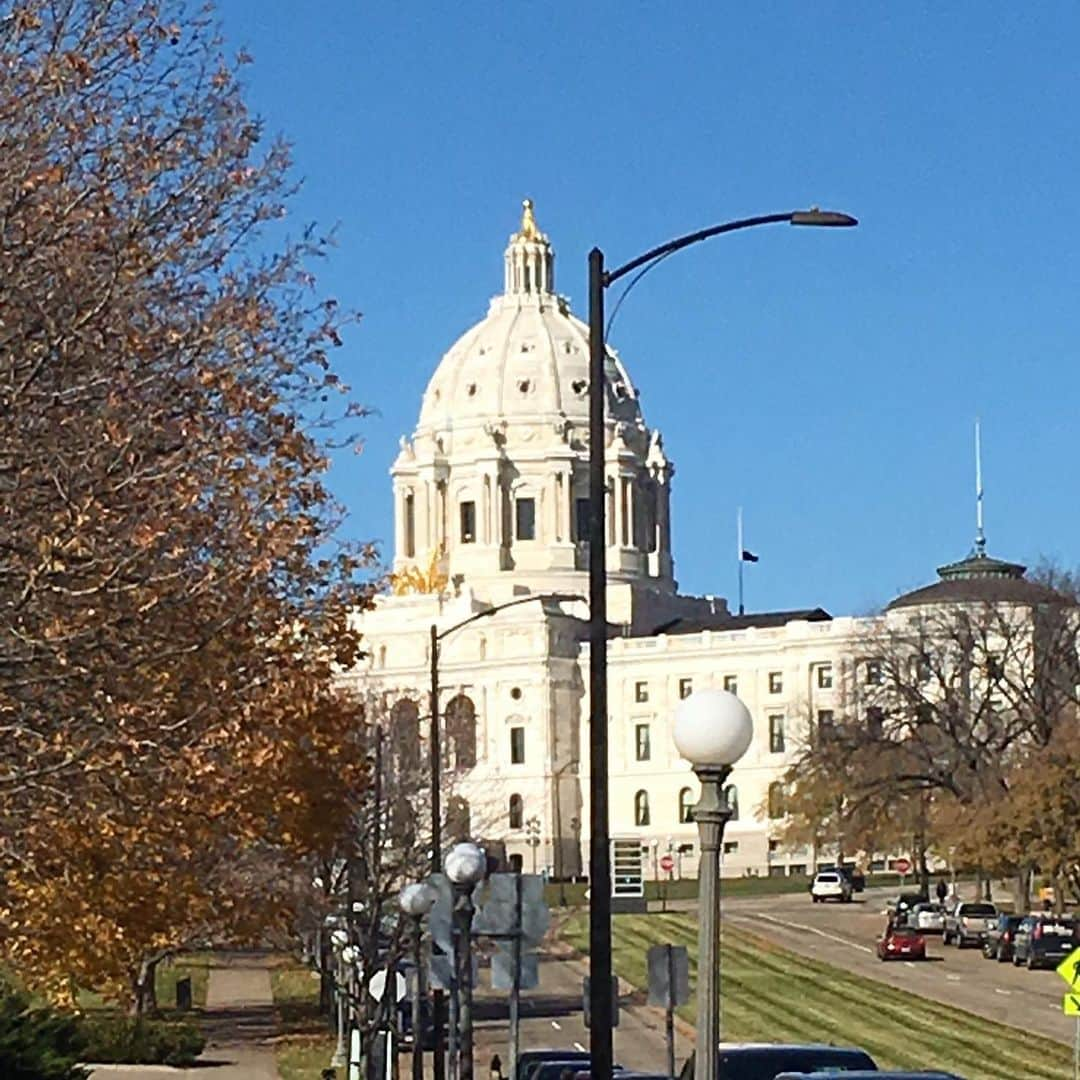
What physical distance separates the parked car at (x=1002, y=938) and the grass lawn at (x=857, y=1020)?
17.5 ft

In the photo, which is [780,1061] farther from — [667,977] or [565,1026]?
[565,1026]

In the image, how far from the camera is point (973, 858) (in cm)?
8875

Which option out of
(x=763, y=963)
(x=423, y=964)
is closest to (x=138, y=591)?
(x=423, y=964)

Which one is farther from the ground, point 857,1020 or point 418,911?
point 418,911

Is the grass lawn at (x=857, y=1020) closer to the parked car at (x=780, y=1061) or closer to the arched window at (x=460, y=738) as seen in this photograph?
the parked car at (x=780, y=1061)

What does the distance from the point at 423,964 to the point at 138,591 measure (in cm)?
2092

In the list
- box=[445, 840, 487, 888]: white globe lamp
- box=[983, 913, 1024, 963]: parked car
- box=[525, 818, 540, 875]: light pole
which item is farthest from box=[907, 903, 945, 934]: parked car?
box=[525, 818, 540, 875]: light pole

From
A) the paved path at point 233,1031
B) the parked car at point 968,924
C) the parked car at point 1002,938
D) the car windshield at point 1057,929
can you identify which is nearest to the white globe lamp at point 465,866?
the paved path at point 233,1031

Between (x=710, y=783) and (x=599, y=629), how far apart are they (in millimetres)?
7033

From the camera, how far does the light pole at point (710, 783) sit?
14.9 m

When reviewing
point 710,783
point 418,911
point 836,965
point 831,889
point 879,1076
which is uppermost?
point 831,889

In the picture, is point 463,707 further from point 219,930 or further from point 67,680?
point 67,680

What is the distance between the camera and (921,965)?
258ft

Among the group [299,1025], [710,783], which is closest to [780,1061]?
[710,783]
